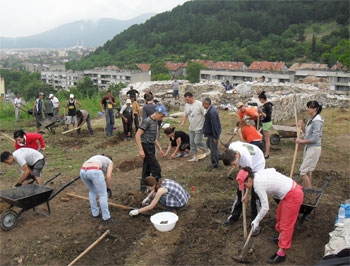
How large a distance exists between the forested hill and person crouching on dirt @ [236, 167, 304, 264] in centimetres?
7055

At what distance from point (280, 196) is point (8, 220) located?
12.6 ft

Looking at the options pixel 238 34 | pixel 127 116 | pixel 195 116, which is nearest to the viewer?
pixel 195 116

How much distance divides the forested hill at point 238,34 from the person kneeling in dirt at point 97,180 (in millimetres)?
70306

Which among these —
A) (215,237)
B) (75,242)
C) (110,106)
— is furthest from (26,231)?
(110,106)

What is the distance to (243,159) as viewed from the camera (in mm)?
4633

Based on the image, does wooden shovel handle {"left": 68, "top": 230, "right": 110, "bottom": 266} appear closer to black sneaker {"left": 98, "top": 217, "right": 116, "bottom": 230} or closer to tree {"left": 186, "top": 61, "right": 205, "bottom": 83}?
black sneaker {"left": 98, "top": 217, "right": 116, "bottom": 230}

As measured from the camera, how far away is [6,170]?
836 cm

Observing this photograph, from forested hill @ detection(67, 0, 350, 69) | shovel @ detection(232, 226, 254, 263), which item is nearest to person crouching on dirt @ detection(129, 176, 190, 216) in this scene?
shovel @ detection(232, 226, 254, 263)

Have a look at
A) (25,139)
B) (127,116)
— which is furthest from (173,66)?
(25,139)

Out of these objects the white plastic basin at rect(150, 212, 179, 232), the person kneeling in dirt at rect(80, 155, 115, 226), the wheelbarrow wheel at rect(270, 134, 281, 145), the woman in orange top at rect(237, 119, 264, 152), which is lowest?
the white plastic basin at rect(150, 212, 179, 232)

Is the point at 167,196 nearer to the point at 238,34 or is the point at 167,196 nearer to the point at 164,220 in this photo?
the point at 164,220

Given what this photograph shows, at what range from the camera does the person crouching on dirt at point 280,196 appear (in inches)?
160

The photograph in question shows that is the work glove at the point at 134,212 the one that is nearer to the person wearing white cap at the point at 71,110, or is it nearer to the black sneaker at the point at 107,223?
the black sneaker at the point at 107,223

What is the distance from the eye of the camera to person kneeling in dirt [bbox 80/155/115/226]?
508 cm
